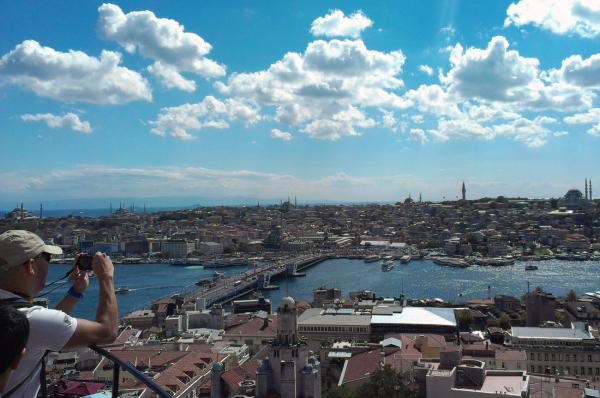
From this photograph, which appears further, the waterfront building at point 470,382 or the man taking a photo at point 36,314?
the waterfront building at point 470,382

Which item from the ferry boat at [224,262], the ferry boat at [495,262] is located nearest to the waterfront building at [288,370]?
the ferry boat at [495,262]

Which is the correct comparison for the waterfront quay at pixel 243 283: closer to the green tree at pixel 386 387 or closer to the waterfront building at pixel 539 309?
the waterfront building at pixel 539 309

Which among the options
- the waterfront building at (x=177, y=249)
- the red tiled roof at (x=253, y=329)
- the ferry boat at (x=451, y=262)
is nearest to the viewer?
A: the red tiled roof at (x=253, y=329)

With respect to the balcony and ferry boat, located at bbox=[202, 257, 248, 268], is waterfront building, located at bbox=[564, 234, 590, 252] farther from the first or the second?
the balcony

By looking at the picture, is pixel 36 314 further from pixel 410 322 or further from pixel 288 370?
pixel 410 322

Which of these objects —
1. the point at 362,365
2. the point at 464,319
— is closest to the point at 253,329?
the point at 362,365

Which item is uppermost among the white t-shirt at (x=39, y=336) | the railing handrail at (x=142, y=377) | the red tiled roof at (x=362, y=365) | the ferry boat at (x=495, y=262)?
the white t-shirt at (x=39, y=336)
